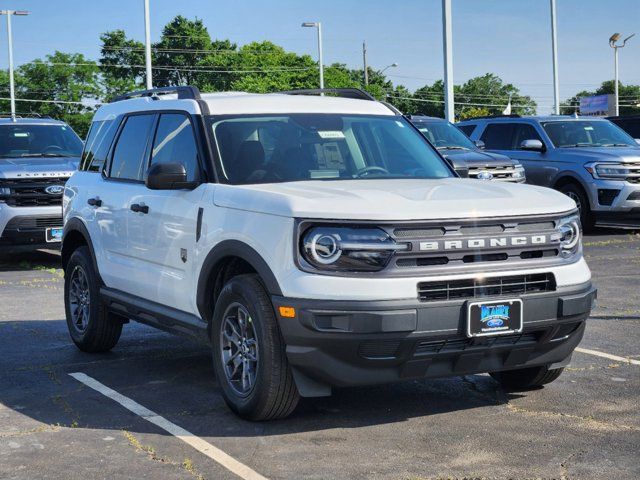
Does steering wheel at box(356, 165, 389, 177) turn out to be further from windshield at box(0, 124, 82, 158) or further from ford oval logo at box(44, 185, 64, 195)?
windshield at box(0, 124, 82, 158)

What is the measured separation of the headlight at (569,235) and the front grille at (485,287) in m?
0.24

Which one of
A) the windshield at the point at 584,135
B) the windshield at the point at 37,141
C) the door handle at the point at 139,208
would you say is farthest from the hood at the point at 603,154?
the door handle at the point at 139,208

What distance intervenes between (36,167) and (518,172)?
7.63m

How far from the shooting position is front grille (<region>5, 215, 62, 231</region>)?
1447 cm

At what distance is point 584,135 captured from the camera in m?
18.6

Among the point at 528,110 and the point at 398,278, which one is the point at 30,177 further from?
the point at 528,110

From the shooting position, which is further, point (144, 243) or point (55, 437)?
point (144, 243)

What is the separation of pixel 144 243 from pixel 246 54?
94.7m

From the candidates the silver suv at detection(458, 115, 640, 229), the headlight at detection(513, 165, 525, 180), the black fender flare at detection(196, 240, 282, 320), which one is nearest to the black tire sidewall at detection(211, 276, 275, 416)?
the black fender flare at detection(196, 240, 282, 320)

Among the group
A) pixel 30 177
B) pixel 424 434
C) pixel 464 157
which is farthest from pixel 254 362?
pixel 464 157

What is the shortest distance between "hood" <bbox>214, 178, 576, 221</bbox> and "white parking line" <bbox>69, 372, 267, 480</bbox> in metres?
1.25

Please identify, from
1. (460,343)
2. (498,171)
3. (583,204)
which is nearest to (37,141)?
(498,171)

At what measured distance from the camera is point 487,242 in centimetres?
556

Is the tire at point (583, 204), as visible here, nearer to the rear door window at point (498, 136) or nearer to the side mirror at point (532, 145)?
the side mirror at point (532, 145)
